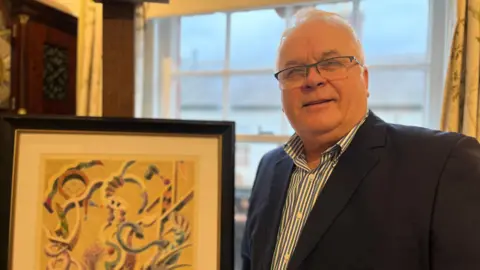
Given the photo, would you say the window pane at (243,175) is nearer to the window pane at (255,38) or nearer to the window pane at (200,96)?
the window pane at (200,96)

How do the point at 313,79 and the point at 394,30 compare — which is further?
the point at 394,30

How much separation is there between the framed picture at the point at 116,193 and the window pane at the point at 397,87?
0.80 metres

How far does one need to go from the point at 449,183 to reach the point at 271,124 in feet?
3.29

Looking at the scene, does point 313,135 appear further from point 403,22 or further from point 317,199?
point 403,22

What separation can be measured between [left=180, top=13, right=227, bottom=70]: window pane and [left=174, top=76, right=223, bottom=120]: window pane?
61 mm

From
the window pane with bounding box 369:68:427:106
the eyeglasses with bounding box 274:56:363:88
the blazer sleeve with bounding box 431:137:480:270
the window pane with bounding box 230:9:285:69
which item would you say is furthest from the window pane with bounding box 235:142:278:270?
the blazer sleeve with bounding box 431:137:480:270

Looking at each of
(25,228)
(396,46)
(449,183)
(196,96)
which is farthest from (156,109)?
(449,183)

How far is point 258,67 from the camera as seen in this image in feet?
6.18

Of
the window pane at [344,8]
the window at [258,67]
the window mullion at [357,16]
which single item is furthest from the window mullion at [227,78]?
the window mullion at [357,16]

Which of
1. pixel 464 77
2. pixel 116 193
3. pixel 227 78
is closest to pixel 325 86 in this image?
pixel 464 77

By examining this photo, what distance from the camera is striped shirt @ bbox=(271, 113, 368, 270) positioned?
1120mm

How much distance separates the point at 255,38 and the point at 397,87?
0.65 m

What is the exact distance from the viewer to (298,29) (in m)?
1.19

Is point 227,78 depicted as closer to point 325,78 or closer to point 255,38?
point 255,38
